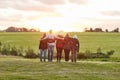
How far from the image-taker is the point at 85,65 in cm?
3425

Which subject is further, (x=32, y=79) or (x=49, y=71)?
(x=49, y=71)

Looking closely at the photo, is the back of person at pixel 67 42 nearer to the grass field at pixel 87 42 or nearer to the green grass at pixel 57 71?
the green grass at pixel 57 71

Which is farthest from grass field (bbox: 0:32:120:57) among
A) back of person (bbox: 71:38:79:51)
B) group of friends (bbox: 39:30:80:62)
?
back of person (bbox: 71:38:79:51)

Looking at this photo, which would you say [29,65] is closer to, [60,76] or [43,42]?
[43,42]

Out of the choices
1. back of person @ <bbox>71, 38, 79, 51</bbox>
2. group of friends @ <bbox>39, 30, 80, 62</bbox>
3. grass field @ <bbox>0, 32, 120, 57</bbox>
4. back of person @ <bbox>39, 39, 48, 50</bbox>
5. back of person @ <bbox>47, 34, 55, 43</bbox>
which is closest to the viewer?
back of person @ <bbox>47, 34, 55, 43</bbox>

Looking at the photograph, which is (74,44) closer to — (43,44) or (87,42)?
(43,44)

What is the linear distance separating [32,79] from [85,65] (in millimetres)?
9079

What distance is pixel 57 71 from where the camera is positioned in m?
30.5

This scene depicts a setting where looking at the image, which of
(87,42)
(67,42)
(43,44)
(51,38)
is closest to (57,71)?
(51,38)

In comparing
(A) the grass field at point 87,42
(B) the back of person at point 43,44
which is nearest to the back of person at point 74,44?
(B) the back of person at point 43,44

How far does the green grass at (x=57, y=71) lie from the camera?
27031 millimetres

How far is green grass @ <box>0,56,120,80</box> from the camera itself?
88.7 feet

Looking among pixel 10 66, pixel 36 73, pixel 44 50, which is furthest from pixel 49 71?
pixel 44 50

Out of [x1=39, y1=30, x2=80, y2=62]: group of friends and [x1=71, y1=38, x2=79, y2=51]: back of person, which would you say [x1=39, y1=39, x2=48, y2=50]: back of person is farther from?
[x1=71, y1=38, x2=79, y2=51]: back of person
